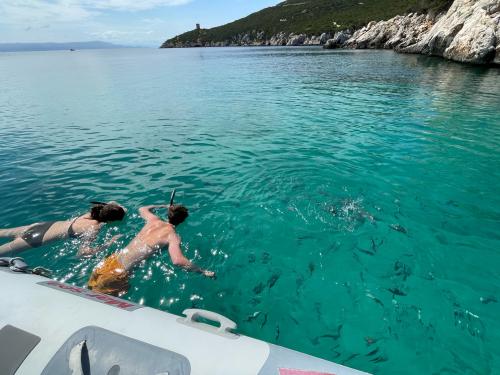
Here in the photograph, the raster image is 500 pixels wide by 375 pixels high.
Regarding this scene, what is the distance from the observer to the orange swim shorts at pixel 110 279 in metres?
5.70

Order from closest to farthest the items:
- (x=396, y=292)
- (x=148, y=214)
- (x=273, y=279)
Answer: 1. (x=396, y=292)
2. (x=273, y=279)
3. (x=148, y=214)

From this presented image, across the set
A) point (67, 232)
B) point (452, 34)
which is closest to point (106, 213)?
point (67, 232)

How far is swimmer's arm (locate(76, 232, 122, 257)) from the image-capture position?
6781 millimetres

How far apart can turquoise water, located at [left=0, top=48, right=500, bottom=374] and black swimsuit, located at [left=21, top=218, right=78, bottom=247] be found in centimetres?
22

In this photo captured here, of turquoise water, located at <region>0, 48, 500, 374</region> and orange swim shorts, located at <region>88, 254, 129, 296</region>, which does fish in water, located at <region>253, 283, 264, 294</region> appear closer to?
turquoise water, located at <region>0, 48, 500, 374</region>

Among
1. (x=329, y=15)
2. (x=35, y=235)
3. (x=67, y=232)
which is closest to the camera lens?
(x=35, y=235)

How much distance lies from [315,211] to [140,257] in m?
4.50

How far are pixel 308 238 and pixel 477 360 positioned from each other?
3649mm

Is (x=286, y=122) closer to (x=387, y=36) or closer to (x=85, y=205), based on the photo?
(x=85, y=205)

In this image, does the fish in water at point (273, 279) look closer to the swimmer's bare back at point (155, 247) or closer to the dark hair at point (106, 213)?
the swimmer's bare back at point (155, 247)

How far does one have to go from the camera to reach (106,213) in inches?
287

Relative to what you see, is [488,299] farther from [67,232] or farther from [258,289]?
[67,232]

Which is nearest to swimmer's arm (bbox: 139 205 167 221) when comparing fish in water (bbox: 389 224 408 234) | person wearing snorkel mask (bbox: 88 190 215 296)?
person wearing snorkel mask (bbox: 88 190 215 296)

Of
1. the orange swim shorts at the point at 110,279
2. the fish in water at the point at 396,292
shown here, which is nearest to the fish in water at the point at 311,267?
the fish in water at the point at 396,292
